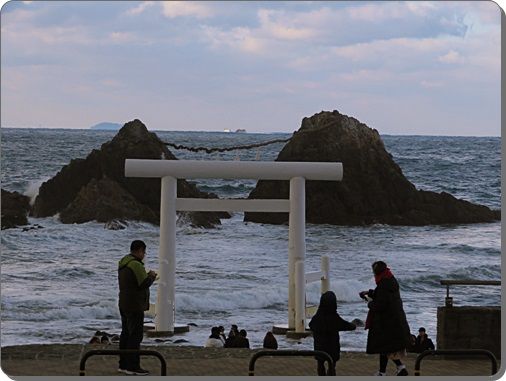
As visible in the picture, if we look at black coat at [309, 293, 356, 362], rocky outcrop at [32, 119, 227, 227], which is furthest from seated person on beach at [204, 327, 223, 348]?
rocky outcrop at [32, 119, 227, 227]

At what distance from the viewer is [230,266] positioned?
32.7 m

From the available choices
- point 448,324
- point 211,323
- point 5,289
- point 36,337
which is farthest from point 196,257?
point 448,324

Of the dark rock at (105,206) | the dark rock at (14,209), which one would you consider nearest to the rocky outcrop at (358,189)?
the dark rock at (105,206)

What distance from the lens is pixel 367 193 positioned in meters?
42.6

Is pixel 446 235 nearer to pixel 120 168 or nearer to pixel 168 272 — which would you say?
pixel 120 168

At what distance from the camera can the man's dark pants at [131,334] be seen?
849 cm

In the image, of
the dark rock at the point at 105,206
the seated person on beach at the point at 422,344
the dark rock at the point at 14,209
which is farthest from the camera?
the dark rock at the point at 105,206

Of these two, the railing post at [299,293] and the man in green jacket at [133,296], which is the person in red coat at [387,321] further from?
the railing post at [299,293]

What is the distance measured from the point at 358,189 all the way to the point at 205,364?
33.3m

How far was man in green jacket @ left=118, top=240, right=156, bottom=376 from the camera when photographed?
836 centimetres

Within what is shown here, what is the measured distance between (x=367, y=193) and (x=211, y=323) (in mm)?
22488

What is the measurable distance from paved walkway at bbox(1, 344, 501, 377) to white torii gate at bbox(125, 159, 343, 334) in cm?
175

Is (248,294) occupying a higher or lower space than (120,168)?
lower

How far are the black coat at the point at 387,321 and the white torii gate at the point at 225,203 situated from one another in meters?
3.71
